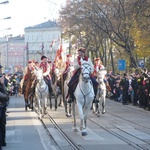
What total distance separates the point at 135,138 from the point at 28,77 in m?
12.1

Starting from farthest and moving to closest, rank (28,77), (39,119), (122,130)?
(28,77) < (39,119) < (122,130)

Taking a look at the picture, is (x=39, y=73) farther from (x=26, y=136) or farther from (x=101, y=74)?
(x=26, y=136)

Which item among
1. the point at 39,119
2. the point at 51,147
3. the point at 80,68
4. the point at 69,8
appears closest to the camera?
the point at 51,147

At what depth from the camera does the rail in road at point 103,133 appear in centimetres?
1434

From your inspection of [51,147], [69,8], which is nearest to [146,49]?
[69,8]

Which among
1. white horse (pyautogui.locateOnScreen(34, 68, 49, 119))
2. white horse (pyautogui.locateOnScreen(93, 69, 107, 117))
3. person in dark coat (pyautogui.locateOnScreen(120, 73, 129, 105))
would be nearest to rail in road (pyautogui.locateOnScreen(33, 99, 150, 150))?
white horse (pyautogui.locateOnScreen(34, 68, 49, 119))

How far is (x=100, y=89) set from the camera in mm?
24500

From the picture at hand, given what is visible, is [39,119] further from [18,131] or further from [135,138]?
[135,138]

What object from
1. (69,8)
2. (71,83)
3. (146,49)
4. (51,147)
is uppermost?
(69,8)

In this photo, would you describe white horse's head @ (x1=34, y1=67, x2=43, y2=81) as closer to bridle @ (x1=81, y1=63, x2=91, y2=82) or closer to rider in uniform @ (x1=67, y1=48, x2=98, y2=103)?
rider in uniform @ (x1=67, y1=48, x2=98, y2=103)

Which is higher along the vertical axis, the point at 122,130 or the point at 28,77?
the point at 28,77

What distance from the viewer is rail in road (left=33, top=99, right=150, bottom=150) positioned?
47.1 ft

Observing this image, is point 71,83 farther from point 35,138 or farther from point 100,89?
point 100,89

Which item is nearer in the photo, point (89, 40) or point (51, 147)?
point (51, 147)
